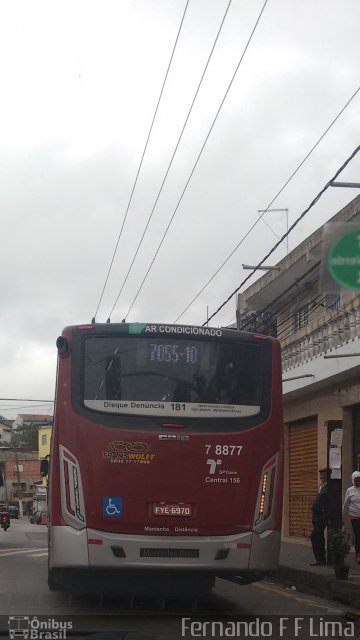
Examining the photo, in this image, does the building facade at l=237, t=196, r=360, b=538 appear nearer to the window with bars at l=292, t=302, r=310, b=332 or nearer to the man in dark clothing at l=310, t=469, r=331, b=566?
the window with bars at l=292, t=302, r=310, b=332

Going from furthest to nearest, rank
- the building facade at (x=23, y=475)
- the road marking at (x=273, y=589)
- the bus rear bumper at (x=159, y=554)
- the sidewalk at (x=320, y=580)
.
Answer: the building facade at (x=23, y=475), the road marking at (x=273, y=589), the sidewalk at (x=320, y=580), the bus rear bumper at (x=159, y=554)

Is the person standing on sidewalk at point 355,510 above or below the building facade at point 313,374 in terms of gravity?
below

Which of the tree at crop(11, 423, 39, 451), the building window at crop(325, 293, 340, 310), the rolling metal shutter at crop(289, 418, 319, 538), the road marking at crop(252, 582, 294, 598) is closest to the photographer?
the road marking at crop(252, 582, 294, 598)

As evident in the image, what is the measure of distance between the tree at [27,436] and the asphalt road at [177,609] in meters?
100

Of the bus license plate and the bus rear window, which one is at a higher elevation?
the bus rear window

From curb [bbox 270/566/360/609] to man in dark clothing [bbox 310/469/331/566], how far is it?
69cm

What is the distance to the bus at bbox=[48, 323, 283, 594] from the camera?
962cm

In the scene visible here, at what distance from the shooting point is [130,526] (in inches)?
380

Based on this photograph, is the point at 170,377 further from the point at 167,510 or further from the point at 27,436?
the point at 27,436

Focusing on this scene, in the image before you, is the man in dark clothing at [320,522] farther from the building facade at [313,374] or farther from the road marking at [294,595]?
the road marking at [294,595]

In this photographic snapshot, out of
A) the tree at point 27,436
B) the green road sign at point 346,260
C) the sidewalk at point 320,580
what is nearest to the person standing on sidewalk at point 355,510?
the sidewalk at point 320,580

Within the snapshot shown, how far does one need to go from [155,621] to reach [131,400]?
2300 mm

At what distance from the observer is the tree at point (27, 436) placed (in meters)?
112

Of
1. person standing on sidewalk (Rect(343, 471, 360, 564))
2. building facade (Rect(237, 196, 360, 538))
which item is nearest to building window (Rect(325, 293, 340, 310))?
building facade (Rect(237, 196, 360, 538))
